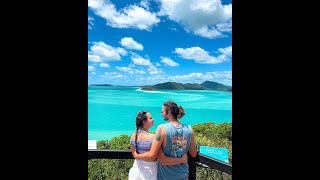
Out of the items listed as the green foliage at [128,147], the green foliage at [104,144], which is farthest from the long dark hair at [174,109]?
the green foliage at [104,144]

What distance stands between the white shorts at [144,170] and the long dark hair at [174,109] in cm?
41

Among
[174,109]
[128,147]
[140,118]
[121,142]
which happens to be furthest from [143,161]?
[121,142]

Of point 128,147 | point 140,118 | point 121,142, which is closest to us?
point 140,118

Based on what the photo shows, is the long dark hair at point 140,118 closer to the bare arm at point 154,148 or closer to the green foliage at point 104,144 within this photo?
the bare arm at point 154,148

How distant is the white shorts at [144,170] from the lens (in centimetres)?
248

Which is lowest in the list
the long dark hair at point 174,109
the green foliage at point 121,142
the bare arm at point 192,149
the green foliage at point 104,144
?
the green foliage at point 104,144

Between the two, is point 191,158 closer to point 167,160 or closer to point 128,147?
point 167,160

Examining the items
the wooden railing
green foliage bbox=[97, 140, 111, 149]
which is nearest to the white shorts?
the wooden railing

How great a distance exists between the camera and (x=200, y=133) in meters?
6.70

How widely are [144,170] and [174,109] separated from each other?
0.55 metres

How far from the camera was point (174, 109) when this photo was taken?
247 centimetres

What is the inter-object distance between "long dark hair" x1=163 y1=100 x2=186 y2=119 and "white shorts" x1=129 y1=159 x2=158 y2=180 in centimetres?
41

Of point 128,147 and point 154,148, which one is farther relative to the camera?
point 128,147
